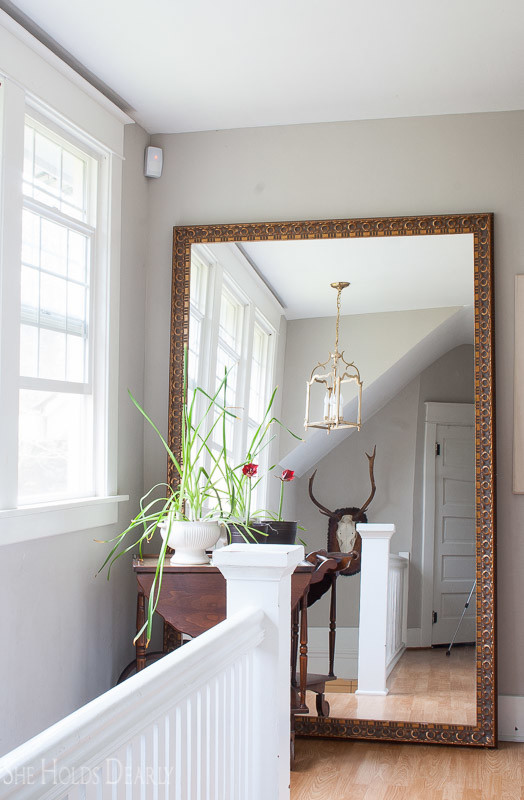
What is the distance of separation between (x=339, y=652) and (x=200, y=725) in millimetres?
1738

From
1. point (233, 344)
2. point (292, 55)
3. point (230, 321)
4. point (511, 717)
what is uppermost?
point (292, 55)

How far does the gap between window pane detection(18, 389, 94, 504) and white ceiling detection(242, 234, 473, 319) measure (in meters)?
0.96

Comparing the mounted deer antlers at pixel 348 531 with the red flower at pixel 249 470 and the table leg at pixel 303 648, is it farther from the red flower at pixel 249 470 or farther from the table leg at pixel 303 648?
the red flower at pixel 249 470

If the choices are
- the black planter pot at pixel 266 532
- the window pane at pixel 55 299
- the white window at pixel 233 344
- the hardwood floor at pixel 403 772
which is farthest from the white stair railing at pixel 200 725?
the white window at pixel 233 344

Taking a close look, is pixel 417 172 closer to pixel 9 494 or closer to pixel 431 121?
pixel 431 121

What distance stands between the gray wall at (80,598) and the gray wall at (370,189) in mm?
101

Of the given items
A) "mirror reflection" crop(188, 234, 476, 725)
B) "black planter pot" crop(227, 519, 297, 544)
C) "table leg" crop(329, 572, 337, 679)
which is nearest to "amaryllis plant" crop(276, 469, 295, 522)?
"mirror reflection" crop(188, 234, 476, 725)

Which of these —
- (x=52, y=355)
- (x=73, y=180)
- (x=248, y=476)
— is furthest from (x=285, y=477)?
(x=73, y=180)

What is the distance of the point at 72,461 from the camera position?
116 inches

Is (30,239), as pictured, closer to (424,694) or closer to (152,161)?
(152,161)

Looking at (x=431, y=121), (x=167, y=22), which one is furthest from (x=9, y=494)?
(x=431, y=121)

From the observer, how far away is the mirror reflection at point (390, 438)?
3141mm

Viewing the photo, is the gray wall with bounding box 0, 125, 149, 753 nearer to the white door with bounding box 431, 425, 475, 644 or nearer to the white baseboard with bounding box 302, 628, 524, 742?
the white baseboard with bounding box 302, 628, 524, 742

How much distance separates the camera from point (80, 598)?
2.88m
